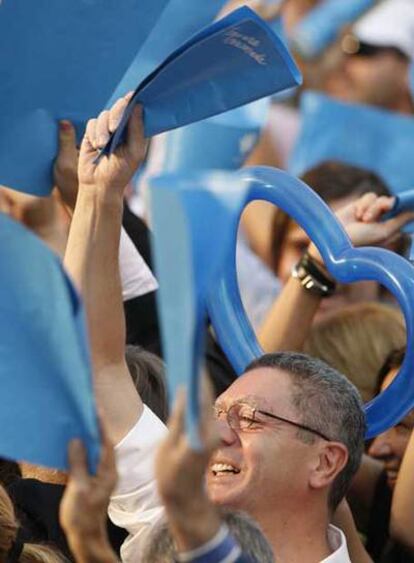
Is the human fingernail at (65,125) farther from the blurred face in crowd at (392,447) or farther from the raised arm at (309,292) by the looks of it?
the blurred face in crowd at (392,447)

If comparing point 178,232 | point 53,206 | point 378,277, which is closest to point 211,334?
point 53,206

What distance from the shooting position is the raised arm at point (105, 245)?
321 cm

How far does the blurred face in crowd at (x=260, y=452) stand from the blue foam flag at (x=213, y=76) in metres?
0.59

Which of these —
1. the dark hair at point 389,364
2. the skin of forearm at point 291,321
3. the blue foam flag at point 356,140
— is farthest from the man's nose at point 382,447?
the blue foam flag at point 356,140

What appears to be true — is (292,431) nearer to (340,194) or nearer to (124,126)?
(124,126)

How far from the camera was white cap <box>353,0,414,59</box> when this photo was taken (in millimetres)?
6785

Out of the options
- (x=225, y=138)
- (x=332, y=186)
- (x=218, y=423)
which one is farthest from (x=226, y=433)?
(x=332, y=186)

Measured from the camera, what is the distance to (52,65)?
11.1 ft

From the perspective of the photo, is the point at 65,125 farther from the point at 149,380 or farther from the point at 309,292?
the point at 309,292

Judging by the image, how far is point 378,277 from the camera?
357 centimetres

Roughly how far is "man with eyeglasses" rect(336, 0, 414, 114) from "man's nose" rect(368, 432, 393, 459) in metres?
2.75

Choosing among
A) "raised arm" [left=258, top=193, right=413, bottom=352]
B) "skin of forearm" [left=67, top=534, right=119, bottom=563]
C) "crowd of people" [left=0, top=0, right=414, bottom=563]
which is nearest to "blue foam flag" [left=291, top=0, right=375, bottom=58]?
"crowd of people" [left=0, top=0, right=414, bottom=563]

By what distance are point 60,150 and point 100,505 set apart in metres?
1.25

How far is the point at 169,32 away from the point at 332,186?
152 centimetres
